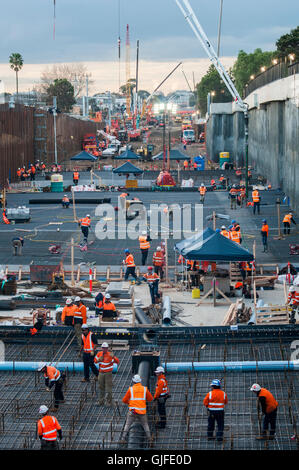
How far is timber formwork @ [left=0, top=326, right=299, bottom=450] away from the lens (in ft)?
52.2

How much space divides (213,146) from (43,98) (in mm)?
80494

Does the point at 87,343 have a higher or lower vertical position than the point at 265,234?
lower

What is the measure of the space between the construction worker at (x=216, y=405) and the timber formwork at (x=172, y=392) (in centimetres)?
27

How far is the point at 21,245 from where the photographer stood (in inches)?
1346

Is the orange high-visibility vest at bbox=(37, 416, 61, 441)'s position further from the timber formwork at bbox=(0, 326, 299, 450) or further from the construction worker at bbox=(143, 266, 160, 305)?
the construction worker at bbox=(143, 266, 160, 305)

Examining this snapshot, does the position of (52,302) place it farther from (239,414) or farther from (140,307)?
(239,414)

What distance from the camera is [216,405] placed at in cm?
1554

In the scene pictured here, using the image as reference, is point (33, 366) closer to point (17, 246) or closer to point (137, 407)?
point (137, 407)

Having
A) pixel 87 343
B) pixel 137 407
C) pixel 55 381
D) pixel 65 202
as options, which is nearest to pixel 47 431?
pixel 137 407

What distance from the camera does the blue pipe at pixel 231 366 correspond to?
63.9 feet

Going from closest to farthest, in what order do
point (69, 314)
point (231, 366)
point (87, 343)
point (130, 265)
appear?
point (87, 343) < point (231, 366) < point (69, 314) < point (130, 265)

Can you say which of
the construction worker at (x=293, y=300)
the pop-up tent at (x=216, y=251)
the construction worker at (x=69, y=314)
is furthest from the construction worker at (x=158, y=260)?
the construction worker at (x=69, y=314)

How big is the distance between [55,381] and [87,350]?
135 centimetres

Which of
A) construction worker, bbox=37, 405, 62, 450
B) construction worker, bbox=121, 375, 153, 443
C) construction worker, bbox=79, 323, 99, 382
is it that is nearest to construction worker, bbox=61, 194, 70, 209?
construction worker, bbox=79, 323, 99, 382
